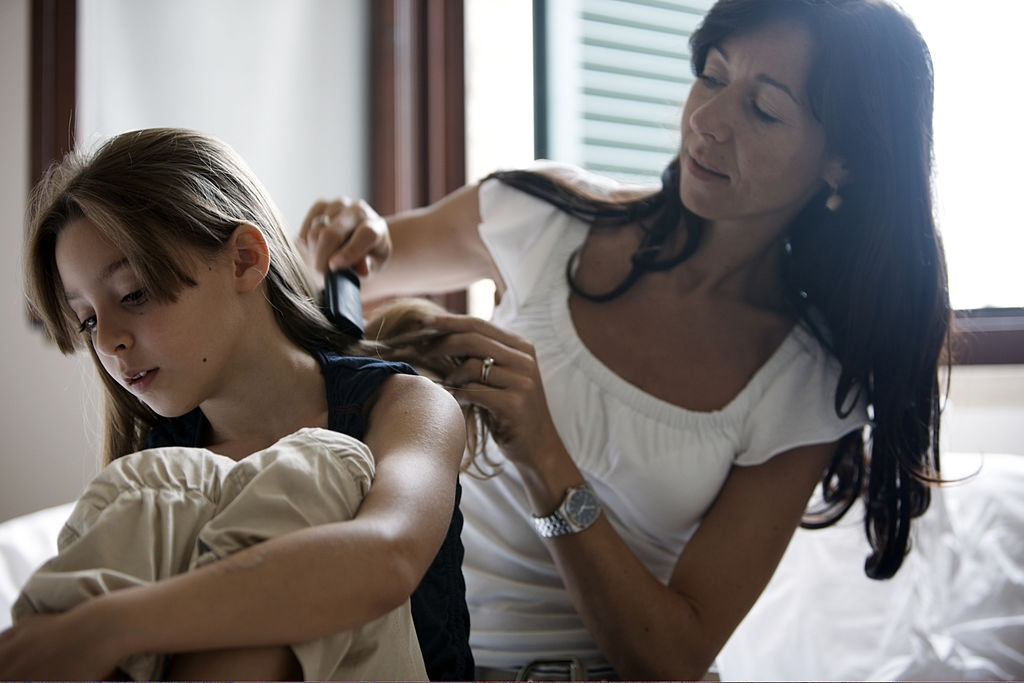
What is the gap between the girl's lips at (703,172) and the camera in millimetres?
1019

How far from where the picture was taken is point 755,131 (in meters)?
0.99

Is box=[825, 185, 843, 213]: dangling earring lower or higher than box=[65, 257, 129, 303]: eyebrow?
lower

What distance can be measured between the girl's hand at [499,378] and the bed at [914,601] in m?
0.56

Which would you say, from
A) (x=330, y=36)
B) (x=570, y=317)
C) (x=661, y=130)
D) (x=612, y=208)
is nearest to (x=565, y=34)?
(x=661, y=130)

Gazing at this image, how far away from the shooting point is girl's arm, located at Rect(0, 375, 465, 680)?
1.62 ft

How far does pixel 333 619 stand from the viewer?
1.75 ft

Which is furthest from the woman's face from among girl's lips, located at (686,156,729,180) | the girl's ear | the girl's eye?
the girl's eye

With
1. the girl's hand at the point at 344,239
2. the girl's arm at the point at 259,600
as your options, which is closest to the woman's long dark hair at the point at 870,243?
the girl's hand at the point at 344,239

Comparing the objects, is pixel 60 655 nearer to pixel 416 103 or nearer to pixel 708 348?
pixel 708 348

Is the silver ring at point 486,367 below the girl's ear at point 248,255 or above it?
below

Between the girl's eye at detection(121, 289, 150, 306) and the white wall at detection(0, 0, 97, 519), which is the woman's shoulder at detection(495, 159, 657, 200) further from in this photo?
the white wall at detection(0, 0, 97, 519)

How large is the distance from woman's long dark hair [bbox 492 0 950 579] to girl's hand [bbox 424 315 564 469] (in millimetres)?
276

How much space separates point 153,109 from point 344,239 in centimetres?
79

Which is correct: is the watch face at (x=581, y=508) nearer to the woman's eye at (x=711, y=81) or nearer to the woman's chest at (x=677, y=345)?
the woman's chest at (x=677, y=345)
